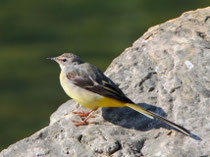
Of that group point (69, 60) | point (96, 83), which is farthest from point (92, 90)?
point (69, 60)

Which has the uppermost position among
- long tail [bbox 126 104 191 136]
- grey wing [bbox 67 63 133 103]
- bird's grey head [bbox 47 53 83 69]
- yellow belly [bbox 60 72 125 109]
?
bird's grey head [bbox 47 53 83 69]

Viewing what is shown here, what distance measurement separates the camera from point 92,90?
8367mm

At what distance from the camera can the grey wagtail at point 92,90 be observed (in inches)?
311

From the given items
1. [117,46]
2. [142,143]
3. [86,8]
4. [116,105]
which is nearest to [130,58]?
[116,105]

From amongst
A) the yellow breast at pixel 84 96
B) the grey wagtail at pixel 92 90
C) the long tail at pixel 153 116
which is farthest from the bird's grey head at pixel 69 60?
the long tail at pixel 153 116

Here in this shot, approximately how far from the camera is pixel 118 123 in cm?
788

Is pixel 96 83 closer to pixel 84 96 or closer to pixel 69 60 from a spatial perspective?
pixel 84 96

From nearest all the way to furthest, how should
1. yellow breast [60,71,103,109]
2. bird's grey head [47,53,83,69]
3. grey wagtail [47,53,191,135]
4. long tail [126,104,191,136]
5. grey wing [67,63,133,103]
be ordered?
long tail [126,104,191,136] → grey wagtail [47,53,191,135] → grey wing [67,63,133,103] → yellow breast [60,71,103,109] → bird's grey head [47,53,83,69]

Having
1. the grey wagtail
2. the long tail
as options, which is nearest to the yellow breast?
the grey wagtail

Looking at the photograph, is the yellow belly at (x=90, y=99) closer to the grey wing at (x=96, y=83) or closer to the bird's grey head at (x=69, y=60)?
the grey wing at (x=96, y=83)

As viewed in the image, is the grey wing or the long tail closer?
the long tail

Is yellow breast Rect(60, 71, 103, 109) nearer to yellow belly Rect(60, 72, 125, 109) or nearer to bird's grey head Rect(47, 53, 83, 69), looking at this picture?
yellow belly Rect(60, 72, 125, 109)

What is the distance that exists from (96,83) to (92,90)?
13 cm

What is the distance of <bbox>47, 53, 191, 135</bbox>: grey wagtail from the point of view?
7891 millimetres
